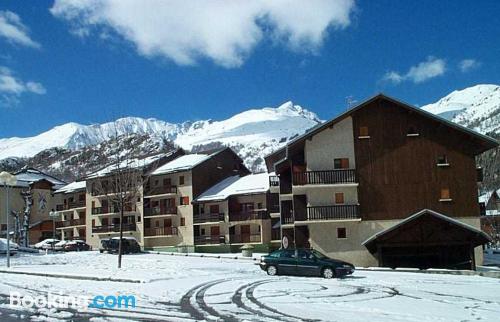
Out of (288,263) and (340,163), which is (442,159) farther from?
(288,263)

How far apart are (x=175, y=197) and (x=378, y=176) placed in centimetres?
3116

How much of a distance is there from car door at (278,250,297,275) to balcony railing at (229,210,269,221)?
29.2 m

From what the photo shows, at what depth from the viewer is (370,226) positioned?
40750mm

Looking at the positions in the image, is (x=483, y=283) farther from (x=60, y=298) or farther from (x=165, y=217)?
(x=165, y=217)

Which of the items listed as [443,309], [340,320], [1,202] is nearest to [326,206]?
[443,309]

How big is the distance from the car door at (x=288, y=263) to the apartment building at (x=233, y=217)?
27372 mm

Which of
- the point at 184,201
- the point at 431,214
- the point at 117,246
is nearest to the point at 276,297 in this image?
the point at 431,214

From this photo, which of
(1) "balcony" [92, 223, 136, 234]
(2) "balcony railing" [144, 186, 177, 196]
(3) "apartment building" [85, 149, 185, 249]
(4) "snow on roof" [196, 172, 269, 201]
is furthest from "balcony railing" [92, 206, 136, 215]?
(4) "snow on roof" [196, 172, 269, 201]

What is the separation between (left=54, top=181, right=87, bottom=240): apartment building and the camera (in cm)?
7794

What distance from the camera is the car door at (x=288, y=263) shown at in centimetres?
2923

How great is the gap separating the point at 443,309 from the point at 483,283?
1064 centimetres

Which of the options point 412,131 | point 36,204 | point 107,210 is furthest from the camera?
point 36,204

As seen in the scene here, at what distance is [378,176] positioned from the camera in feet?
136

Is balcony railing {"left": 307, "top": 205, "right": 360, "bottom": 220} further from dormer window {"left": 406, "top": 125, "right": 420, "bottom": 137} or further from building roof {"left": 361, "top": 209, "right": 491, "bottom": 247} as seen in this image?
dormer window {"left": 406, "top": 125, "right": 420, "bottom": 137}
